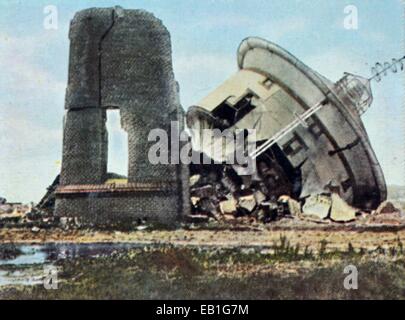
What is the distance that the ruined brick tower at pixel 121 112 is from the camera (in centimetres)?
849

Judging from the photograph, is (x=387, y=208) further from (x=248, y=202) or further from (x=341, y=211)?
(x=248, y=202)

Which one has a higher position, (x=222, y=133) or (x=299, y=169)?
(x=222, y=133)

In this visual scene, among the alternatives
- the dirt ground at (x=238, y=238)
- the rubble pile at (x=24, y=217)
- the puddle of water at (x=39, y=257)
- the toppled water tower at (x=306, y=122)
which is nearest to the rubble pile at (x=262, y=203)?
the toppled water tower at (x=306, y=122)

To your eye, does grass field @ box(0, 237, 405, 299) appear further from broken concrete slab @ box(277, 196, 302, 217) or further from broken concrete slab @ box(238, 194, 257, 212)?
broken concrete slab @ box(238, 194, 257, 212)

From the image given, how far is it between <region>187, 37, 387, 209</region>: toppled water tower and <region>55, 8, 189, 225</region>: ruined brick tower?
0.65 m

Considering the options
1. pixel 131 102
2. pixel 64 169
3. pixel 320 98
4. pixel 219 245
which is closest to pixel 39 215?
pixel 64 169

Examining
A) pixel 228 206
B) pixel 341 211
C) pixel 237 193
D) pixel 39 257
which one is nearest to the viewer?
pixel 39 257

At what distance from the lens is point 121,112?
8547 mm

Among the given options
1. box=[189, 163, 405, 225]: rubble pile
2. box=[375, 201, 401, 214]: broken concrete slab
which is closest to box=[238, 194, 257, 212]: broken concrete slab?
box=[189, 163, 405, 225]: rubble pile

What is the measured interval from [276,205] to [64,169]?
2.76 metres

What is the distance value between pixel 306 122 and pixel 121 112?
7.70ft

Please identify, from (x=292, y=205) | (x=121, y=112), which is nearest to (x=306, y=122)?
(x=292, y=205)

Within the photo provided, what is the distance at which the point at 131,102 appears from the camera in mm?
8531
